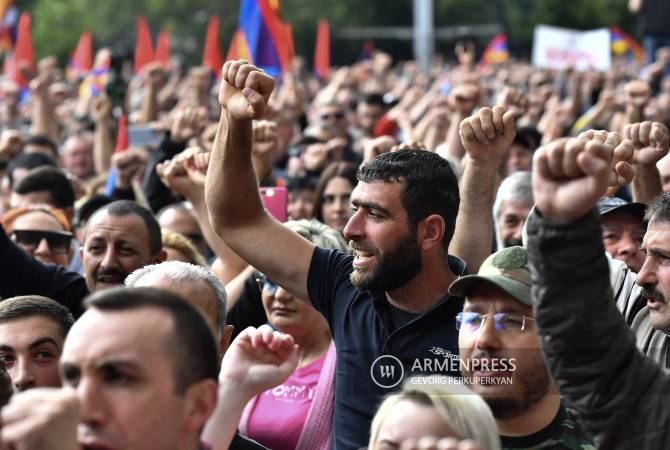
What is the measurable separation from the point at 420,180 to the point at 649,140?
1.66 metres

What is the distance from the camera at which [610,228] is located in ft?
18.7

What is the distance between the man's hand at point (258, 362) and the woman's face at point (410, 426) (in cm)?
46

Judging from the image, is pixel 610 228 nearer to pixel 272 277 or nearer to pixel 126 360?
pixel 272 277

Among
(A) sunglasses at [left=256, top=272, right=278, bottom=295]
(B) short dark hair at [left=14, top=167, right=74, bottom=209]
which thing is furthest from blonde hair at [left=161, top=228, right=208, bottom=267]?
(B) short dark hair at [left=14, top=167, right=74, bottom=209]

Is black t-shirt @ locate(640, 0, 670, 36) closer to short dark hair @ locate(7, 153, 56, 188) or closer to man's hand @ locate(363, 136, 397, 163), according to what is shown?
short dark hair @ locate(7, 153, 56, 188)

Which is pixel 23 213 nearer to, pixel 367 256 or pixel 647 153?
pixel 367 256

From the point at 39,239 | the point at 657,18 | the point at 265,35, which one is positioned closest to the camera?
the point at 39,239

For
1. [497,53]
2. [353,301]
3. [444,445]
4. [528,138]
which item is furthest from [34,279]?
[497,53]

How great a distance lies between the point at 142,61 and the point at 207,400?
52.1 ft

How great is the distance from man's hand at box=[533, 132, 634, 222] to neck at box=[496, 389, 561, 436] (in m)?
0.82

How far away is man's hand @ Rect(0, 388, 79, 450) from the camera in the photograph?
2.53m

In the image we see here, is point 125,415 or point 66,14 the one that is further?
point 66,14

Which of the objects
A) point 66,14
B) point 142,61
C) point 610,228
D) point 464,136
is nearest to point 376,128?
point 610,228

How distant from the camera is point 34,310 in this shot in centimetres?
456
